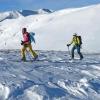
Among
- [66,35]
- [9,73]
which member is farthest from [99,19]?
[9,73]

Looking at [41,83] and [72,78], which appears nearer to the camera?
[41,83]

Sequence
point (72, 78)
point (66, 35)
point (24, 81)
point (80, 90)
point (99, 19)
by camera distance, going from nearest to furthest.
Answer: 1. point (80, 90)
2. point (24, 81)
3. point (72, 78)
4. point (99, 19)
5. point (66, 35)

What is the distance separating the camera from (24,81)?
54.3 feet

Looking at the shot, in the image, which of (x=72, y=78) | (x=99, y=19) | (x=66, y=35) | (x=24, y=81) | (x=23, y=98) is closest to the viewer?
(x=23, y=98)

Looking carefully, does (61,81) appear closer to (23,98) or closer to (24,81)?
(24,81)

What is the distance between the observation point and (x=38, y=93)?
14.7 meters

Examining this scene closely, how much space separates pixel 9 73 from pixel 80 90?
14.1 ft

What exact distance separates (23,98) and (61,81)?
3.01 metres

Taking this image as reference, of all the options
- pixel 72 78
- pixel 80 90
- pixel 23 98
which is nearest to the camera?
pixel 23 98

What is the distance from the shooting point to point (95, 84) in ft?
54.9

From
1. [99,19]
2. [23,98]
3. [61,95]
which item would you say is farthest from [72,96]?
[99,19]

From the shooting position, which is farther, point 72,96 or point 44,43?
point 44,43

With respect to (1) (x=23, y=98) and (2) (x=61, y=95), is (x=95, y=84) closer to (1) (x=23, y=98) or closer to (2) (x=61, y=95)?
(2) (x=61, y=95)

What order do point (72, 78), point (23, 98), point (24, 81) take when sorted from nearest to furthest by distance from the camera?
point (23, 98), point (24, 81), point (72, 78)
